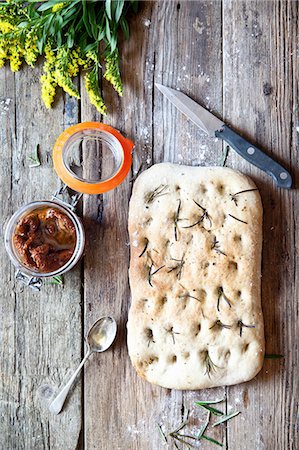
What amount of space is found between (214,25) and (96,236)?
28.5 inches

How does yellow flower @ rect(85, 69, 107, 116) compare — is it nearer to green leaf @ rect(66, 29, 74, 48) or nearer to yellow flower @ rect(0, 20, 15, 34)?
green leaf @ rect(66, 29, 74, 48)

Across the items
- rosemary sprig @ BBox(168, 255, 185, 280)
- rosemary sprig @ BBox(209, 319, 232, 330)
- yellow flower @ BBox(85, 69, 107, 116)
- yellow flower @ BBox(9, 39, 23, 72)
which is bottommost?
rosemary sprig @ BBox(209, 319, 232, 330)

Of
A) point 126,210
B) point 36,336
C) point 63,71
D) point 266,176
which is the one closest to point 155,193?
point 126,210

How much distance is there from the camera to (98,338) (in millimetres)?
1969

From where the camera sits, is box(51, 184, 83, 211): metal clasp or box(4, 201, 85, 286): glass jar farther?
box(51, 184, 83, 211): metal clasp

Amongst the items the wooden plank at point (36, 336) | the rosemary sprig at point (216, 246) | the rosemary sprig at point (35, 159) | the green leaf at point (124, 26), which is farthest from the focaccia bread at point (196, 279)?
the green leaf at point (124, 26)

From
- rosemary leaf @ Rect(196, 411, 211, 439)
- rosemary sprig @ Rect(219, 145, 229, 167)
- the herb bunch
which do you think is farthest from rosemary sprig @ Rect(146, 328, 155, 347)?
the herb bunch

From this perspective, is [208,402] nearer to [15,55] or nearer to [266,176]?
[266,176]

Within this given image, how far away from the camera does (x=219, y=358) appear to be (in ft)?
6.24

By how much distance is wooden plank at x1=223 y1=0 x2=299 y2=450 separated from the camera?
6.39 feet

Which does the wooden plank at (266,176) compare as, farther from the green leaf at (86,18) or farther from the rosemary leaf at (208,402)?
the green leaf at (86,18)

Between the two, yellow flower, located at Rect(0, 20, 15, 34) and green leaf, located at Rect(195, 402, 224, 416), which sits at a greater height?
yellow flower, located at Rect(0, 20, 15, 34)

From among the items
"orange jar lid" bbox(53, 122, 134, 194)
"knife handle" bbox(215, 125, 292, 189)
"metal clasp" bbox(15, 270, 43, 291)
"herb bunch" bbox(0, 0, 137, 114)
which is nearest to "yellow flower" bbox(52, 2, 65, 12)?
"herb bunch" bbox(0, 0, 137, 114)

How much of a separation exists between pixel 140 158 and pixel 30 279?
0.48 meters
